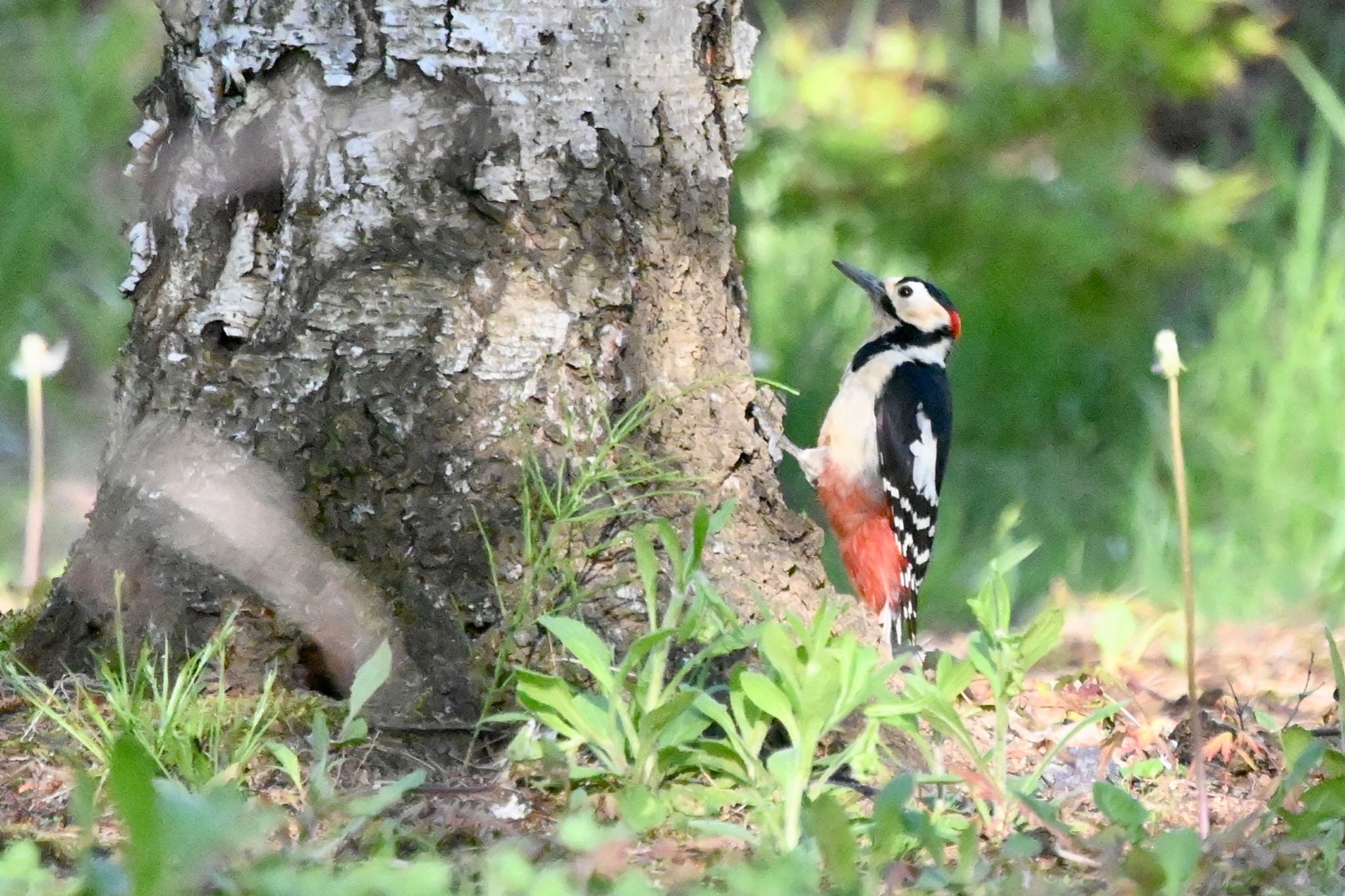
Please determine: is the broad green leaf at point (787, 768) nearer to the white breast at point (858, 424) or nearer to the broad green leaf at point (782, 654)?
the broad green leaf at point (782, 654)

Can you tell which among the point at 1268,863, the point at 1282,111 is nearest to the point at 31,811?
the point at 1268,863

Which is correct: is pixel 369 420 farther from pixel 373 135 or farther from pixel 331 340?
pixel 373 135

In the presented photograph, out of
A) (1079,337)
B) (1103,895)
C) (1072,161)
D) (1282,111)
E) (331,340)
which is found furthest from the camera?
(1282,111)

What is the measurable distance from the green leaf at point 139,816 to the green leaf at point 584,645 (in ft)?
2.28

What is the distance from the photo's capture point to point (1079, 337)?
22.9 ft

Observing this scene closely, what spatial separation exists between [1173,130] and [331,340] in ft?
24.0

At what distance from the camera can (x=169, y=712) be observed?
2377 millimetres

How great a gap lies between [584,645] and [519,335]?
28.2 inches

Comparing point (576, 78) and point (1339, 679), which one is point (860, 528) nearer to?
point (576, 78)

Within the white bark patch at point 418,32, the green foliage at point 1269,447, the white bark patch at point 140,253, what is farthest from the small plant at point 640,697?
the green foliage at point 1269,447

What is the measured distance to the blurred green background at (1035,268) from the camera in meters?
5.96

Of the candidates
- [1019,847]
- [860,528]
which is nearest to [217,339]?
[1019,847]

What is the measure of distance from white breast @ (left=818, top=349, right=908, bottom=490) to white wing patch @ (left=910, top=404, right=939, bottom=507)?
12cm

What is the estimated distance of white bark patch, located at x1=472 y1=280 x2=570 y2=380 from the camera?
Answer: 2.81 meters
